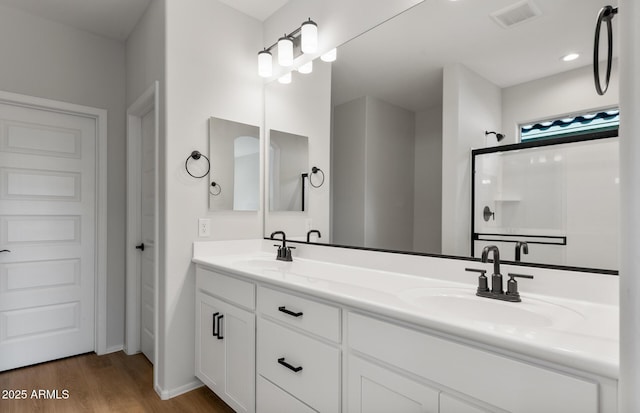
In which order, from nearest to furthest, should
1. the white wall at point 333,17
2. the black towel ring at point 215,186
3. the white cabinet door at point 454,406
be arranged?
the white cabinet door at point 454,406
the white wall at point 333,17
the black towel ring at point 215,186

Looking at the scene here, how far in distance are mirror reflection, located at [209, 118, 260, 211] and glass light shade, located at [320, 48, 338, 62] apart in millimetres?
730

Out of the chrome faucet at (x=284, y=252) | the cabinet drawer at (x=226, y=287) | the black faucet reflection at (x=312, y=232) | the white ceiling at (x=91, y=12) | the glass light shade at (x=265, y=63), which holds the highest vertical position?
the white ceiling at (x=91, y=12)

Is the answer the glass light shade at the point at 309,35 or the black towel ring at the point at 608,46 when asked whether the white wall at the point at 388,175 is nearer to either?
the glass light shade at the point at 309,35

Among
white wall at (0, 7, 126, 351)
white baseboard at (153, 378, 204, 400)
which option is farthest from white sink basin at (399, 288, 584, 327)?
white wall at (0, 7, 126, 351)

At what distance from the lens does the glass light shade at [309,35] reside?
81.7 inches

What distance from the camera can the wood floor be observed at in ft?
6.75

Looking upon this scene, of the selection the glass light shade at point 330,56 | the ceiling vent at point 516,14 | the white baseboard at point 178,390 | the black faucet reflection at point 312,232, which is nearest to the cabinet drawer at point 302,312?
the black faucet reflection at point 312,232

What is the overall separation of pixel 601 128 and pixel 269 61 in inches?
77.0

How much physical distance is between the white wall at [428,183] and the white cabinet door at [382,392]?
25.5 inches

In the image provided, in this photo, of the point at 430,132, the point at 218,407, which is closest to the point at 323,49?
the point at 430,132

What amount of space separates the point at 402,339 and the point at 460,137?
92 cm

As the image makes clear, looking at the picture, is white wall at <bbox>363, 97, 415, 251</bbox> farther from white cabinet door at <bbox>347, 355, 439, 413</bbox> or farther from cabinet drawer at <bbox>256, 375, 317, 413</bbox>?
cabinet drawer at <bbox>256, 375, 317, 413</bbox>

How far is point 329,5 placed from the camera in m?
2.11

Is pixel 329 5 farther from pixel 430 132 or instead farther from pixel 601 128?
pixel 601 128
